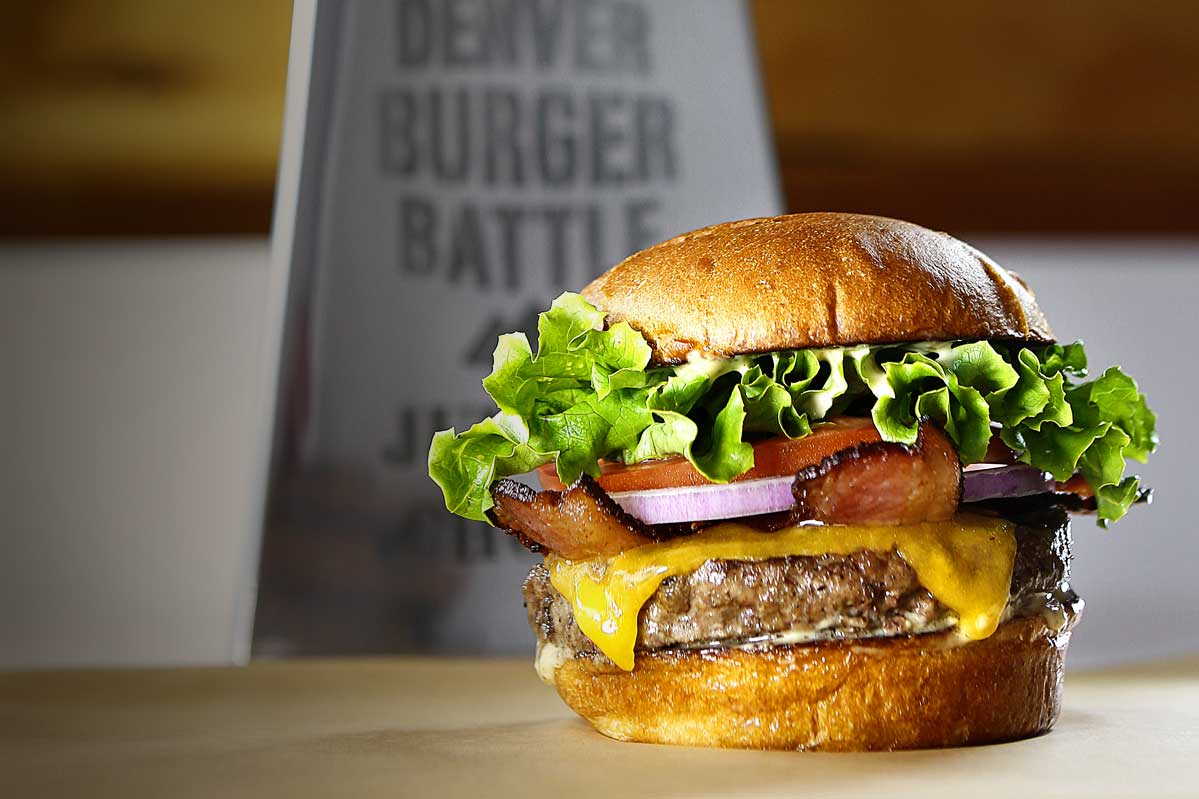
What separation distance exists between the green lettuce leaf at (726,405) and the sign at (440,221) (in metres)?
1.58

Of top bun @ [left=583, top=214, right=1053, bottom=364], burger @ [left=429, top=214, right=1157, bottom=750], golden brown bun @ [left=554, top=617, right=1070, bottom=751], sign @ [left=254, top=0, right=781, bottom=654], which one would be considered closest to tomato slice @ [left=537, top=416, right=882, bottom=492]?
burger @ [left=429, top=214, right=1157, bottom=750]

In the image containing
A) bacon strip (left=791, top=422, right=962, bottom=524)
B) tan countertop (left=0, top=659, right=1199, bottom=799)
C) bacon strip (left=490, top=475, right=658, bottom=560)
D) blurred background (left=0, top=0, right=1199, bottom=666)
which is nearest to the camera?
tan countertop (left=0, top=659, right=1199, bottom=799)

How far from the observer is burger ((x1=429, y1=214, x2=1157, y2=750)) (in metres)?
1.94

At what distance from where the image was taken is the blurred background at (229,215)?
12.7ft

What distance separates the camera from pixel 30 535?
4.00 meters

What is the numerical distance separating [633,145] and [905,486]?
2179 millimetres

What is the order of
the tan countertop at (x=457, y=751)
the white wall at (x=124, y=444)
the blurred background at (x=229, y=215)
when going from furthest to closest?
the white wall at (x=124, y=444) < the blurred background at (x=229, y=215) < the tan countertop at (x=457, y=751)

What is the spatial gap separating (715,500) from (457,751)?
0.56m

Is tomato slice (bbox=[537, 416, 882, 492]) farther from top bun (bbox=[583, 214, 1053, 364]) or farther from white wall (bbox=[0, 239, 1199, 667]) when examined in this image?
white wall (bbox=[0, 239, 1199, 667])

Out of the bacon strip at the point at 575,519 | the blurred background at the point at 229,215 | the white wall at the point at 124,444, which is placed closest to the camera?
the bacon strip at the point at 575,519

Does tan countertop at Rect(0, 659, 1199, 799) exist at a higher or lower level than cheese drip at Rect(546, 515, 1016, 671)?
lower

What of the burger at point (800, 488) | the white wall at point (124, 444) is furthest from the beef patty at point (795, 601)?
the white wall at point (124, 444)

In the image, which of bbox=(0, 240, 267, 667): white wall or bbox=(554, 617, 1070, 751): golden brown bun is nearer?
bbox=(554, 617, 1070, 751): golden brown bun

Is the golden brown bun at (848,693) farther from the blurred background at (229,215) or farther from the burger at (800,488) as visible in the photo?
the blurred background at (229,215)
